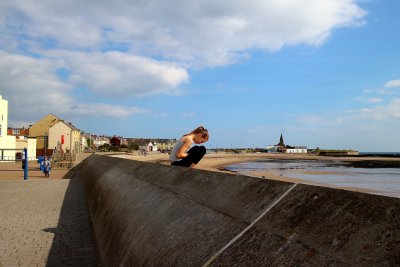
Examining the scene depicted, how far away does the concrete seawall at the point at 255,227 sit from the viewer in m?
1.79

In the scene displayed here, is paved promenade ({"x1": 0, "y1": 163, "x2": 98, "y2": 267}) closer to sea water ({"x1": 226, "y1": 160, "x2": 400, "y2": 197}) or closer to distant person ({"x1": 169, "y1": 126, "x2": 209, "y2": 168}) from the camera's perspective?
distant person ({"x1": 169, "y1": 126, "x2": 209, "y2": 168})

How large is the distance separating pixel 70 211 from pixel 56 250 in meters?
4.17

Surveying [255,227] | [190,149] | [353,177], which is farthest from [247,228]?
[353,177]

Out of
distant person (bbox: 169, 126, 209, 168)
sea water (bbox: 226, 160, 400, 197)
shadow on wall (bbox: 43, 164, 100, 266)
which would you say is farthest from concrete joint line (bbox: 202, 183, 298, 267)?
sea water (bbox: 226, 160, 400, 197)

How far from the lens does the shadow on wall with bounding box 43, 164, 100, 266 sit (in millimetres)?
5855

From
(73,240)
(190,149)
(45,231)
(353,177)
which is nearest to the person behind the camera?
(190,149)

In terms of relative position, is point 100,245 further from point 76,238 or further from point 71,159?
point 71,159

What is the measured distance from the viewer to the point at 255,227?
8.41ft

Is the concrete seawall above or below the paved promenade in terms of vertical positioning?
above

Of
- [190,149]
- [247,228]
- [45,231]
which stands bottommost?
[45,231]

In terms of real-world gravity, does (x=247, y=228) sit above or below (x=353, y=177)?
above

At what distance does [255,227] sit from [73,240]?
17.8 ft

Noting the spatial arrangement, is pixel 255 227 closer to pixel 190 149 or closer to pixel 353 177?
pixel 190 149

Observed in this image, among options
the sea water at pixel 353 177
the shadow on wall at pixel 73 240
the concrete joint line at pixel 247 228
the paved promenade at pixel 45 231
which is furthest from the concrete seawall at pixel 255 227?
the sea water at pixel 353 177
